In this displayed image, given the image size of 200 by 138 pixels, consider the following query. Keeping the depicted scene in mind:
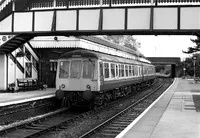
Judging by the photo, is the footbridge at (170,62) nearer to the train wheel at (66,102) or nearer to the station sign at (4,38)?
the station sign at (4,38)

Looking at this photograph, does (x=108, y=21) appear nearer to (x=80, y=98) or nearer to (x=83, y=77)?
(x=83, y=77)

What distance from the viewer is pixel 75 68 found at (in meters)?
15.5

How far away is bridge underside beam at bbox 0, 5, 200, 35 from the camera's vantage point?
53.2ft

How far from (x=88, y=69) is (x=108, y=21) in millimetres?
3196

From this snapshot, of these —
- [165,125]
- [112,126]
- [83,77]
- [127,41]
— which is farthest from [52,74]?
[127,41]

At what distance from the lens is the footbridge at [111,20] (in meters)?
16.2

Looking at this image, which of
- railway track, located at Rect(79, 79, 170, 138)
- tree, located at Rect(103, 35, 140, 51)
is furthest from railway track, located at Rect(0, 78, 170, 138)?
tree, located at Rect(103, 35, 140, 51)

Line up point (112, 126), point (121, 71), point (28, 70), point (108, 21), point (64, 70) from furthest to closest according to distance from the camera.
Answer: point (28, 70) → point (121, 71) → point (108, 21) → point (64, 70) → point (112, 126)

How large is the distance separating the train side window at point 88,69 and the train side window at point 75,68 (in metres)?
0.26

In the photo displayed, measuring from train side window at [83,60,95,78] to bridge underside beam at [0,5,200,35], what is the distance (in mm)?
2492

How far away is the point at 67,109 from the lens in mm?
15609

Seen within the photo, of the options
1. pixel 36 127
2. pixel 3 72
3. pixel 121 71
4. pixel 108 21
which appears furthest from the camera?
pixel 3 72

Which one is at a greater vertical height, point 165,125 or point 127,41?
point 127,41

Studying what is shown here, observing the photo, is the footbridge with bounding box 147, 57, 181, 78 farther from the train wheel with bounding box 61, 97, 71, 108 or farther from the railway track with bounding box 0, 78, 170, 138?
the railway track with bounding box 0, 78, 170, 138
